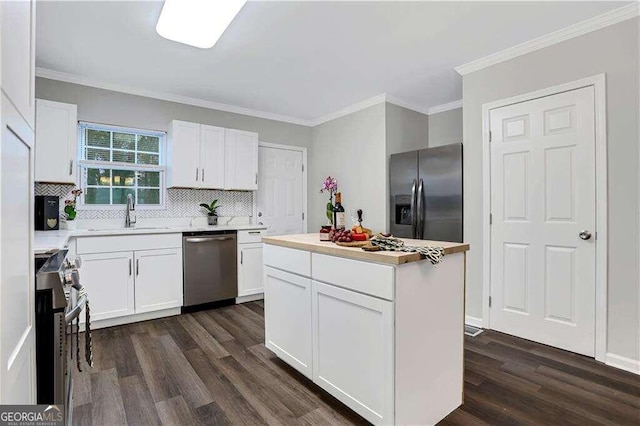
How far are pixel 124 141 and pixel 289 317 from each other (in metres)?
3.02

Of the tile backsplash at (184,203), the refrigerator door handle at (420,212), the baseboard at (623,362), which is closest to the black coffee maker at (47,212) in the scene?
the tile backsplash at (184,203)

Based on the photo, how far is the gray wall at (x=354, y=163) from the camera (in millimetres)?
4195

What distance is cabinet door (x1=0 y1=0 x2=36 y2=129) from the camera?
0.70 m

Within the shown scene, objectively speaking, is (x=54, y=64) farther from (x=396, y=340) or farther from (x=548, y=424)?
(x=548, y=424)

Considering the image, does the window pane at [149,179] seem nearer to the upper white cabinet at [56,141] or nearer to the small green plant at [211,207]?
the small green plant at [211,207]

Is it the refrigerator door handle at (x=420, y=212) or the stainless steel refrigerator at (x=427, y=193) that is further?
the refrigerator door handle at (x=420, y=212)

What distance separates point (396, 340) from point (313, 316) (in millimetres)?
642

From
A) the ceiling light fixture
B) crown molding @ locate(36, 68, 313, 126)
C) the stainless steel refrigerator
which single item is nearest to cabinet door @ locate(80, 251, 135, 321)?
crown molding @ locate(36, 68, 313, 126)

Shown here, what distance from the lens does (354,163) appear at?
457 centimetres

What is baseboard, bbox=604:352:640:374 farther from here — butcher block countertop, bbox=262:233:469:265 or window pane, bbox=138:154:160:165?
window pane, bbox=138:154:160:165

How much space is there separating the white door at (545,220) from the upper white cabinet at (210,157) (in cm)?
288

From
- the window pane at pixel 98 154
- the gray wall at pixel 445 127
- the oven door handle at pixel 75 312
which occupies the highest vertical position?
the gray wall at pixel 445 127

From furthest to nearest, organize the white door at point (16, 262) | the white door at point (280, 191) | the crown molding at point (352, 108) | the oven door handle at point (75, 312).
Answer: the white door at point (280, 191), the crown molding at point (352, 108), the oven door handle at point (75, 312), the white door at point (16, 262)

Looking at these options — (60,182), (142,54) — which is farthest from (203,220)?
(142,54)
